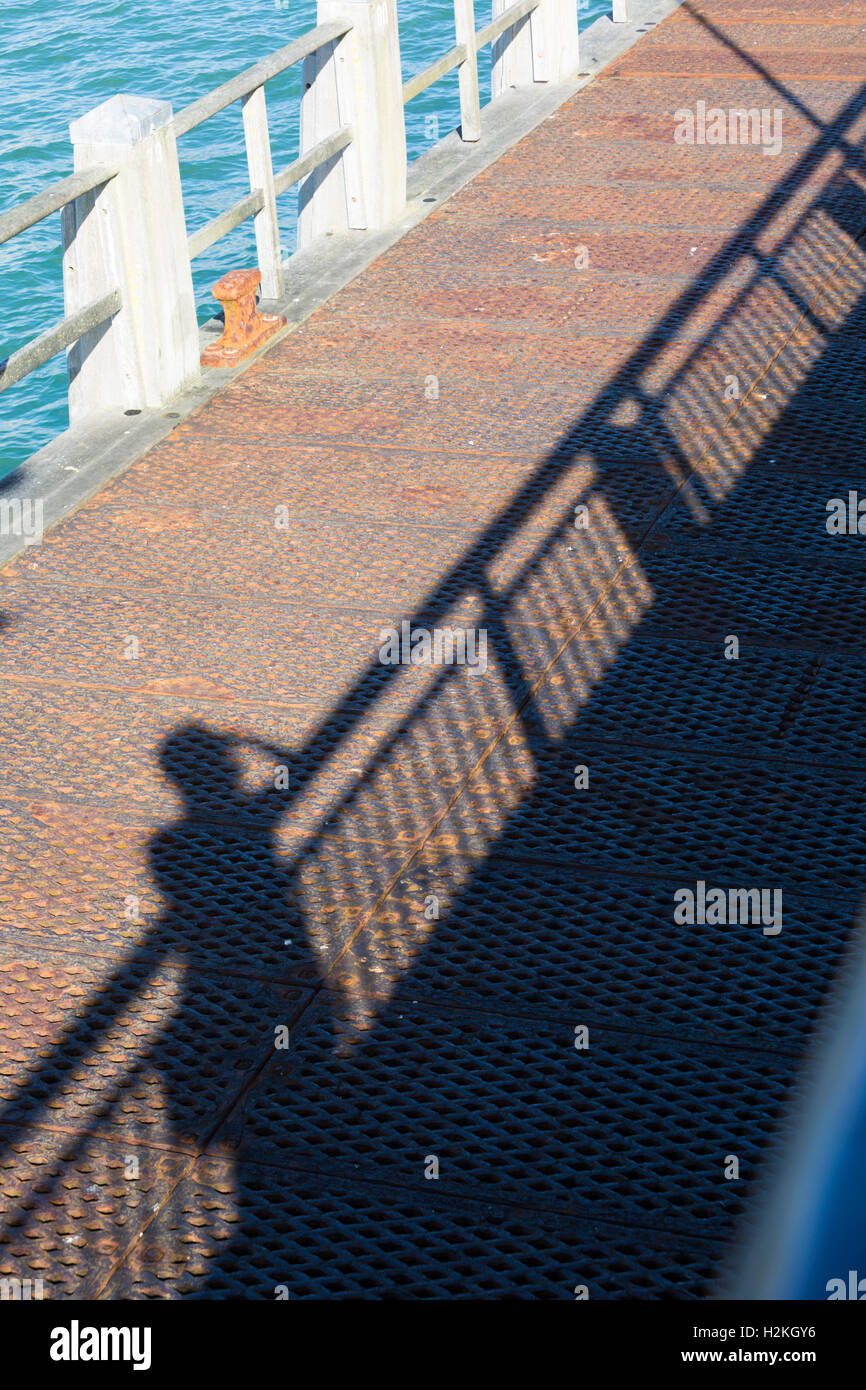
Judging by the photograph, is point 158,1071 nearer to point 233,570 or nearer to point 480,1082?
point 480,1082

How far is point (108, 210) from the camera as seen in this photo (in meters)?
7.43

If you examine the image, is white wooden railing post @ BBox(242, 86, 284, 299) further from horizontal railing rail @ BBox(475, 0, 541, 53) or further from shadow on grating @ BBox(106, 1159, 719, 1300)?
shadow on grating @ BBox(106, 1159, 719, 1300)

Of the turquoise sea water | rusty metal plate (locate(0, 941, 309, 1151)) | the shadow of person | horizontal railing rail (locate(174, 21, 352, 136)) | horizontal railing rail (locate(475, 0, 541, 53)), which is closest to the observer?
rusty metal plate (locate(0, 941, 309, 1151))

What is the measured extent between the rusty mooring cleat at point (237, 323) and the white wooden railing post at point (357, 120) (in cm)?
146

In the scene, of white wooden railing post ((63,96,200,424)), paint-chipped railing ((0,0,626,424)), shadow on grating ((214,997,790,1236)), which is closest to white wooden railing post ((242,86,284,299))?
paint-chipped railing ((0,0,626,424))

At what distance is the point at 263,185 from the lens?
27.9ft

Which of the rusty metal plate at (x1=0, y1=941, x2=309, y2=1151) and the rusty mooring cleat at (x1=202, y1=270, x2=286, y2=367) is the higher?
the rusty mooring cleat at (x1=202, y1=270, x2=286, y2=367)

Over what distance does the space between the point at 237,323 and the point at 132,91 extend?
59.7 ft

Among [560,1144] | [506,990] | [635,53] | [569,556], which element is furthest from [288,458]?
[635,53]

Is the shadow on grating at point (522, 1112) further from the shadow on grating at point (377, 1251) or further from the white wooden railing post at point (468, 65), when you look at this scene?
the white wooden railing post at point (468, 65)

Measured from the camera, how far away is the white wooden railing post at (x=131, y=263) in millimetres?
7375

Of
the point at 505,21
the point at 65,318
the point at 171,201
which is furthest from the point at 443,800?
the point at 505,21

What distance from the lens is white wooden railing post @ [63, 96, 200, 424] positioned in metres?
7.38

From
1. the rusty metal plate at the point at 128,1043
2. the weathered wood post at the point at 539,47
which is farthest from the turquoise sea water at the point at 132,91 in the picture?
the rusty metal plate at the point at 128,1043
